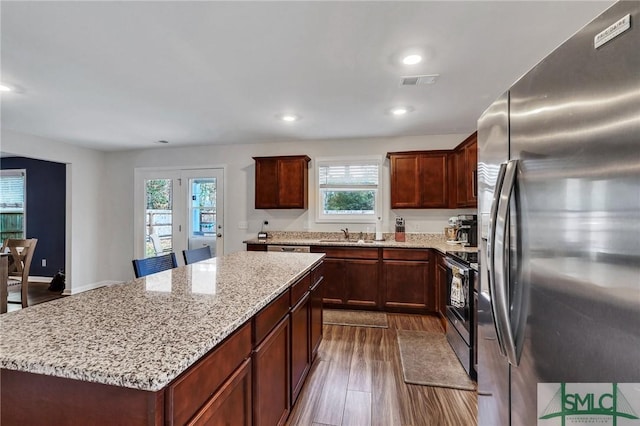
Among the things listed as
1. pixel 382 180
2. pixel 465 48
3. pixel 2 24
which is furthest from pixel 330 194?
pixel 2 24

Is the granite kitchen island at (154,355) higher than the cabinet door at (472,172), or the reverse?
the cabinet door at (472,172)

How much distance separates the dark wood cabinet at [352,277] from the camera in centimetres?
383

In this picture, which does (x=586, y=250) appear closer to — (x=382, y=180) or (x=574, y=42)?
(x=574, y=42)

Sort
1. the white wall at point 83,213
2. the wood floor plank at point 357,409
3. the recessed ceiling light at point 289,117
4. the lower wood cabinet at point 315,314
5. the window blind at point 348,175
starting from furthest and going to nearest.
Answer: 1. the white wall at point 83,213
2. the window blind at point 348,175
3. the recessed ceiling light at point 289,117
4. the lower wood cabinet at point 315,314
5. the wood floor plank at point 357,409

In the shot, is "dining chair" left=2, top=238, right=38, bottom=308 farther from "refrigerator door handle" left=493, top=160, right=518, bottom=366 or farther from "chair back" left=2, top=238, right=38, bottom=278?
"refrigerator door handle" left=493, top=160, right=518, bottom=366

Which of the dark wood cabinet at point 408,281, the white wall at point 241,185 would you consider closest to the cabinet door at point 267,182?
the white wall at point 241,185

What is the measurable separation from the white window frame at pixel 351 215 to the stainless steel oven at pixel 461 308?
1722 millimetres

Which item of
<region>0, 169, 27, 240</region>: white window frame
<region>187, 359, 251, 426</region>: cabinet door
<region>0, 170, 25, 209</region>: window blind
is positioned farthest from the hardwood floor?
<region>0, 170, 25, 209</region>: window blind

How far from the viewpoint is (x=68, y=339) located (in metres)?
0.89

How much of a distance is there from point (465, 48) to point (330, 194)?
2.90 m

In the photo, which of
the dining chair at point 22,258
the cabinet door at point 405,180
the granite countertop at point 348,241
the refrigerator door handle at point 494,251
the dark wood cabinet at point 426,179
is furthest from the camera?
the cabinet door at point 405,180

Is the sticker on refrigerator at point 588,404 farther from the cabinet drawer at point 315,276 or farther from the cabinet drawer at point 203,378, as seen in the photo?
the cabinet drawer at point 315,276

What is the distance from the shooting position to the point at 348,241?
14.1ft

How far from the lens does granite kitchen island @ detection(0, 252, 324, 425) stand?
2.43ft
